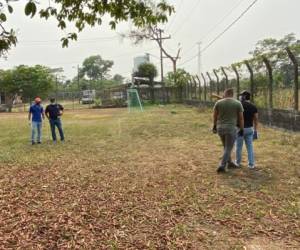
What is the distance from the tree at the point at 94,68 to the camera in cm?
11250

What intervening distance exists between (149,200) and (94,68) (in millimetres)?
109299

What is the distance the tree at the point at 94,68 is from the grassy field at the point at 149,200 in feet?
339

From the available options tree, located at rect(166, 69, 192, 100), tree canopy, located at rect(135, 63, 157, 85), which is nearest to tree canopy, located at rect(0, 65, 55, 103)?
tree canopy, located at rect(135, 63, 157, 85)

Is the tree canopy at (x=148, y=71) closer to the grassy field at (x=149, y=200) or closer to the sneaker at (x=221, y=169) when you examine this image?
the grassy field at (x=149, y=200)

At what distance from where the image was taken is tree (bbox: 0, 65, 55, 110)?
154 feet

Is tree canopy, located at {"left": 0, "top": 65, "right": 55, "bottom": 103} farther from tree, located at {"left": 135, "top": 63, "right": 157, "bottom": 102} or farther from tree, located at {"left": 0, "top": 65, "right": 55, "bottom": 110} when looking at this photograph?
tree, located at {"left": 135, "top": 63, "right": 157, "bottom": 102}

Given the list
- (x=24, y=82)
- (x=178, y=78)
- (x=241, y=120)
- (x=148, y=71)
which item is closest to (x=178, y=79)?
(x=178, y=78)

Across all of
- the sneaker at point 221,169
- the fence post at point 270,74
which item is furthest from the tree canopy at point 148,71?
the sneaker at point 221,169

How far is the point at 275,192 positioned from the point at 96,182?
324cm

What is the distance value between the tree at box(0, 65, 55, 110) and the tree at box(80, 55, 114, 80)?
62786 millimetres

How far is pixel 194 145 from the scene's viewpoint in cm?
1233

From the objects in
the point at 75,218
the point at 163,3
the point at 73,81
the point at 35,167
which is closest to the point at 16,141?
the point at 35,167

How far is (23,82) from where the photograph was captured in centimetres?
4756

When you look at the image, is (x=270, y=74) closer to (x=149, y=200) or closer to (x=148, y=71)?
(x=149, y=200)
